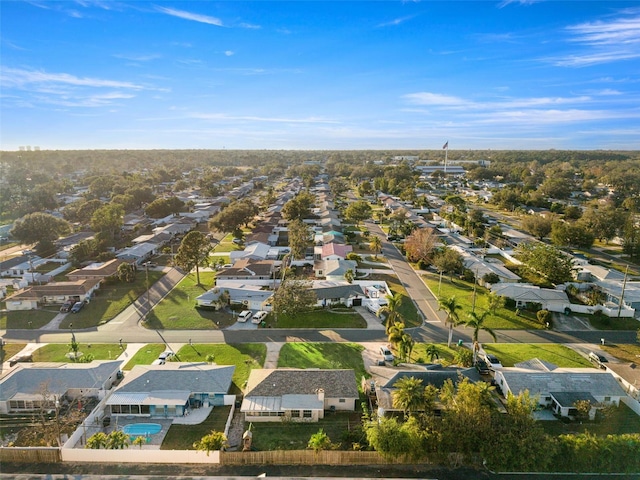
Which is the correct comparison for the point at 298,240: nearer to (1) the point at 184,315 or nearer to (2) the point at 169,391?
(1) the point at 184,315

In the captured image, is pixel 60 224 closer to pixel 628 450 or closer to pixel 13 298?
pixel 13 298

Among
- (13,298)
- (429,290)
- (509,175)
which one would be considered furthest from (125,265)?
(509,175)

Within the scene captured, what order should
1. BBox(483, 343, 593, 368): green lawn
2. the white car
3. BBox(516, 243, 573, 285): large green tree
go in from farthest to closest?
BBox(516, 243, 573, 285): large green tree < the white car < BBox(483, 343, 593, 368): green lawn

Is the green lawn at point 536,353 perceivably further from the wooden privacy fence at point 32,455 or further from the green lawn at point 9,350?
the green lawn at point 9,350

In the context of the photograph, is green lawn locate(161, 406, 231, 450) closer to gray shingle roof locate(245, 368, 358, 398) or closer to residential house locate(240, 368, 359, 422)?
residential house locate(240, 368, 359, 422)

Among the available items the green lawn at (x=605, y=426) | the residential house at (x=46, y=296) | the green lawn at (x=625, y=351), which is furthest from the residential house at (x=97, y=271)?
the green lawn at (x=625, y=351)

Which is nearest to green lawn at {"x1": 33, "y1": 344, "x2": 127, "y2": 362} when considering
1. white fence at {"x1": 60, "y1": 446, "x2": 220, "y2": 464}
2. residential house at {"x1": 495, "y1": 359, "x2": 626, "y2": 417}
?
white fence at {"x1": 60, "y1": 446, "x2": 220, "y2": 464}
